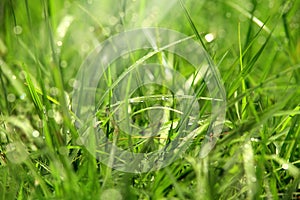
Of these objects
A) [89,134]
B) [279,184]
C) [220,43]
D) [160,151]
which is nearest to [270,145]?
[279,184]

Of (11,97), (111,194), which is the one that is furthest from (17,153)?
(11,97)

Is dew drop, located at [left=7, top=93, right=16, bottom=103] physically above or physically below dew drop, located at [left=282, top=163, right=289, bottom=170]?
above

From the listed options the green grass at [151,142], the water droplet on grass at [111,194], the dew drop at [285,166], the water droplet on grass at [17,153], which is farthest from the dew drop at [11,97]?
the dew drop at [285,166]

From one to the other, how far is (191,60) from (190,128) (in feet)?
1.50

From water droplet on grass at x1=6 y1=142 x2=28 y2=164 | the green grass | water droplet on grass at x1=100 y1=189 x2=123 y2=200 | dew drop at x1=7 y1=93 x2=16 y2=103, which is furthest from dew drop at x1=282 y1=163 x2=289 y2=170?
dew drop at x1=7 y1=93 x2=16 y2=103

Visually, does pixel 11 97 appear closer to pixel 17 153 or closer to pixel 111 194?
pixel 17 153

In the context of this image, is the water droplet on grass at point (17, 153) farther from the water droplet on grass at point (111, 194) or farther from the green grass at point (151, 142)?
the water droplet on grass at point (111, 194)

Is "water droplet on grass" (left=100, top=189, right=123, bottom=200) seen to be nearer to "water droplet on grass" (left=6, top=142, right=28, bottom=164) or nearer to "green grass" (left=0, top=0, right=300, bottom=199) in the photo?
"green grass" (left=0, top=0, right=300, bottom=199)

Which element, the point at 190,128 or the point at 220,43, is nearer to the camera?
the point at 190,128

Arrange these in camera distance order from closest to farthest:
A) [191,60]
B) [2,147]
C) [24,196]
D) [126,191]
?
[126,191]
[24,196]
[2,147]
[191,60]

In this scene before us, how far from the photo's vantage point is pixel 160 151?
94cm

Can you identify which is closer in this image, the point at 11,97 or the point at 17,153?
the point at 17,153

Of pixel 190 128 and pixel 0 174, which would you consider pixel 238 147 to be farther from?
pixel 0 174

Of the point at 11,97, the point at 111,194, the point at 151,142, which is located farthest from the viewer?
the point at 11,97
